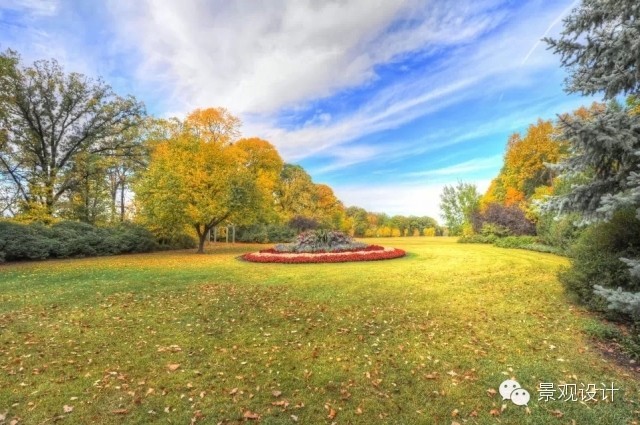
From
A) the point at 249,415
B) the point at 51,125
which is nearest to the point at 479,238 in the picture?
the point at 249,415

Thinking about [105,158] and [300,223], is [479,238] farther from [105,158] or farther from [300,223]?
[105,158]

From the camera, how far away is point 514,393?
12.1 ft

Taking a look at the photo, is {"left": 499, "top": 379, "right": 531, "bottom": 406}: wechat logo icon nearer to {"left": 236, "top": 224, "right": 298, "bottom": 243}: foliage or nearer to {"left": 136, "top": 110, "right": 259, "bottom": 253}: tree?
{"left": 136, "top": 110, "right": 259, "bottom": 253}: tree

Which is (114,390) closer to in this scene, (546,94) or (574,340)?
(574,340)

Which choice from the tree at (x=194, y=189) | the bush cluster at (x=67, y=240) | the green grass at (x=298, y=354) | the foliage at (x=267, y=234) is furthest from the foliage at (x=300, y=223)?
the green grass at (x=298, y=354)

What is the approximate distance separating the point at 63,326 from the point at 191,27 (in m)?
11.2

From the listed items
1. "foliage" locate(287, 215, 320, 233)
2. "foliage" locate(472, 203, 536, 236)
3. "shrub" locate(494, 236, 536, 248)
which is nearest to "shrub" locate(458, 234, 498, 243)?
"foliage" locate(472, 203, 536, 236)

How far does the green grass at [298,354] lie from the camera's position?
11.3 feet

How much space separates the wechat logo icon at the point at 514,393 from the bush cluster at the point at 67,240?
19.4m

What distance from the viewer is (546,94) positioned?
830 centimetres

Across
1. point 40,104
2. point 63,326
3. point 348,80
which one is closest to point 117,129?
point 40,104

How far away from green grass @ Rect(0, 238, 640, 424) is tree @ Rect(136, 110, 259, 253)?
9559mm

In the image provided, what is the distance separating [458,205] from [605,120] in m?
33.7

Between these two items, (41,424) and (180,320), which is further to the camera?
(180,320)
